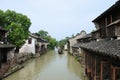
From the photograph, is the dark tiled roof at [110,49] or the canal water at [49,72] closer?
the dark tiled roof at [110,49]

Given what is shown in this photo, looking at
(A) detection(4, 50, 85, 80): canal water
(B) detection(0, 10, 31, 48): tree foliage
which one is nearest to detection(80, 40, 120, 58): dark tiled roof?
(A) detection(4, 50, 85, 80): canal water

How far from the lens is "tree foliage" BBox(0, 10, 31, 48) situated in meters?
28.2

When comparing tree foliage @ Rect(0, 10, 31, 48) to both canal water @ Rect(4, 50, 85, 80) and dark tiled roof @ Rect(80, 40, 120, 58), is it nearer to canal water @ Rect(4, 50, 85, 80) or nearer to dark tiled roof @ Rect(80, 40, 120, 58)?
canal water @ Rect(4, 50, 85, 80)

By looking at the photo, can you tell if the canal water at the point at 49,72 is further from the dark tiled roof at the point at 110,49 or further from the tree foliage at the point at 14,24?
the dark tiled roof at the point at 110,49

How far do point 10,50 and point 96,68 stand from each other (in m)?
16.8

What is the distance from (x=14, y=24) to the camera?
92.4ft

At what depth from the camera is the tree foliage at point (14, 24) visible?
2820cm

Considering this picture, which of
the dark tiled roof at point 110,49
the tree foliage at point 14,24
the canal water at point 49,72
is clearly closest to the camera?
the dark tiled roof at point 110,49

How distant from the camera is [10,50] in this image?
25.0 meters

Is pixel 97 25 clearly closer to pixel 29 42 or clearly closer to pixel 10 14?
pixel 10 14

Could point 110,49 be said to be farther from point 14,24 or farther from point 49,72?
point 14,24

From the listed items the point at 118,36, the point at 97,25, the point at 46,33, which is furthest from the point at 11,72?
the point at 46,33

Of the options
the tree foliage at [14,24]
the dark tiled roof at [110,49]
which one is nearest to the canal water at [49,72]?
the tree foliage at [14,24]

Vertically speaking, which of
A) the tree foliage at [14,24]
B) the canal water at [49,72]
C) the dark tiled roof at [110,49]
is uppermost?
the tree foliage at [14,24]
